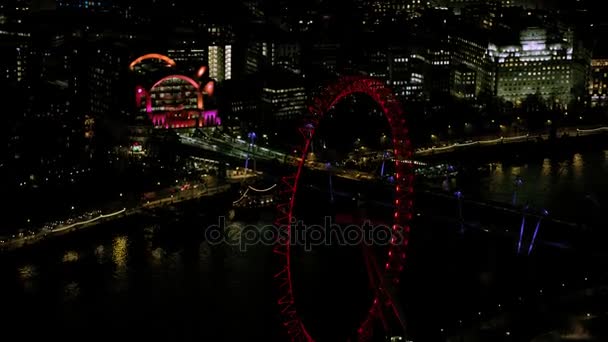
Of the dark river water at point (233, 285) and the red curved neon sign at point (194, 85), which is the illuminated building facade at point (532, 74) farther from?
the dark river water at point (233, 285)

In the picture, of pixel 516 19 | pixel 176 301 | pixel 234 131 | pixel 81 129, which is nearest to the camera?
pixel 176 301

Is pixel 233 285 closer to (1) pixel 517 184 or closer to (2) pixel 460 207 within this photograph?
(2) pixel 460 207

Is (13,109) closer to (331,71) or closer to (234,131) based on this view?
(234,131)

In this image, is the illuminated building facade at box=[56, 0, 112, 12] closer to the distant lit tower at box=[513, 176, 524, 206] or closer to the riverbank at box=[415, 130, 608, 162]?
the riverbank at box=[415, 130, 608, 162]

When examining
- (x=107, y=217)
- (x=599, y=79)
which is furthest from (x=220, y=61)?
(x=107, y=217)

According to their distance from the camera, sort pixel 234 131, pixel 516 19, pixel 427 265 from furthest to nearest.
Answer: pixel 516 19 < pixel 234 131 < pixel 427 265

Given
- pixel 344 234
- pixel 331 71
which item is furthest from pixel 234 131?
pixel 344 234

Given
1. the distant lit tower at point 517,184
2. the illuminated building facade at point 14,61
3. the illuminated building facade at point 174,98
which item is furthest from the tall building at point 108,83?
the distant lit tower at point 517,184
